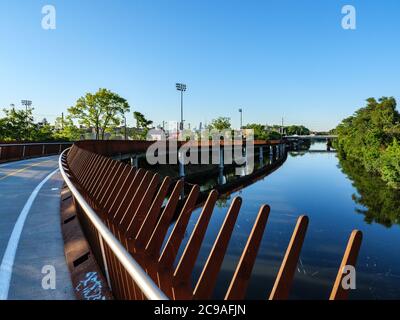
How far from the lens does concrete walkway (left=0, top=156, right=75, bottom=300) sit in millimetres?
3922

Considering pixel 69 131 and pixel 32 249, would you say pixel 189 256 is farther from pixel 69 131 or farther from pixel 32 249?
pixel 69 131

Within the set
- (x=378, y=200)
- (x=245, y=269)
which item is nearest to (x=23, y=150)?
(x=245, y=269)

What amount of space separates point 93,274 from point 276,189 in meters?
37.0

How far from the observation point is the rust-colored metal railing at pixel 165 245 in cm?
178

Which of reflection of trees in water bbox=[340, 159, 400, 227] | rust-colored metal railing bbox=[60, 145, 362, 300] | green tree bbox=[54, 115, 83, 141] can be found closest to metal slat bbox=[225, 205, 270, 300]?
rust-colored metal railing bbox=[60, 145, 362, 300]

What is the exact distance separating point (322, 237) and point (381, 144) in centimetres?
5696

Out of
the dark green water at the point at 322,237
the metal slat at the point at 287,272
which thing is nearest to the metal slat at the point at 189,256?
the metal slat at the point at 287,272

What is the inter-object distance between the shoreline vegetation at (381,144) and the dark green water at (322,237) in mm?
3690

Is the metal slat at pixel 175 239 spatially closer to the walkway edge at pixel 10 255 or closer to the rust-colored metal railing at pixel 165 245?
the rust-colored metal railing at pixel 165 245

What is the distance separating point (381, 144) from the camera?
68500mm

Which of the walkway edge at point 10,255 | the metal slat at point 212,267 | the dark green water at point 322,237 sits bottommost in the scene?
the dark green water at point 322,237

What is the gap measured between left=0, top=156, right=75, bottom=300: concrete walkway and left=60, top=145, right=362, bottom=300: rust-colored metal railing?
0.64 meters

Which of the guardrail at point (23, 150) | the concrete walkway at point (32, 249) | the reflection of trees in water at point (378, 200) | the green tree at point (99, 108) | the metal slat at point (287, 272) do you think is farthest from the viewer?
the green tree at point (99, 108)

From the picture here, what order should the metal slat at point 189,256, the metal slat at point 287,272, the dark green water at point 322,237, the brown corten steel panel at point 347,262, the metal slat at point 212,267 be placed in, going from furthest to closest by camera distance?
the dark green water at point 322,237 < the metal slat at point 189,256 < the metal slat at point 212,267 < the metal slat at point 287,272 < the brown corten steel panel at point 347,262
